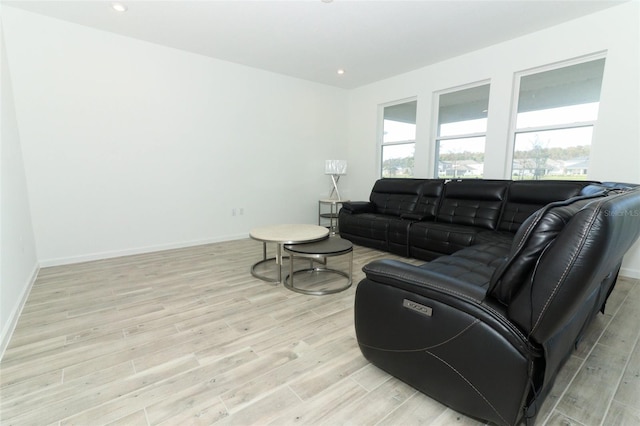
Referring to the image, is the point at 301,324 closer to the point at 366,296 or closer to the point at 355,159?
the point at 366,296

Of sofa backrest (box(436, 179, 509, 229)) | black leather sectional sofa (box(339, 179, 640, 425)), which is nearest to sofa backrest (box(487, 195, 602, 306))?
black leather sectional sofa (box(339, 179, 640, 425))

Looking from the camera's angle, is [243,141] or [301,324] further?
[243,141]

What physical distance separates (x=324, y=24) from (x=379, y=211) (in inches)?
103

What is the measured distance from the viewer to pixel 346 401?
143 centimetres

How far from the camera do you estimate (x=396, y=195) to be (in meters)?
4.53

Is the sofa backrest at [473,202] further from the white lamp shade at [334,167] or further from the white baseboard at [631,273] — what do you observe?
the white lamp shade at [334,167]

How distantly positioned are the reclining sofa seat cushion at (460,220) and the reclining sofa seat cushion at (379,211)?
1.49ft

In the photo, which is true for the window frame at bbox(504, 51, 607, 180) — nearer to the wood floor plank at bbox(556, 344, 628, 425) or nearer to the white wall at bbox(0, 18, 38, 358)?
the wood floor plank at bbox(556, 344, 628, 425)

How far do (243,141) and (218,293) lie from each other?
2763mm

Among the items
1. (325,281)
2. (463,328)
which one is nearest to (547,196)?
(325,281)

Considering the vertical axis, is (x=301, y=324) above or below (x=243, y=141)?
below

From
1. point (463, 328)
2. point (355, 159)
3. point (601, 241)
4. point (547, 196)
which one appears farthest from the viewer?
point (355, 159)

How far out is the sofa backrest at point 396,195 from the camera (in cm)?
430

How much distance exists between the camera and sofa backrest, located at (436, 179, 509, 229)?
348 centimetres
